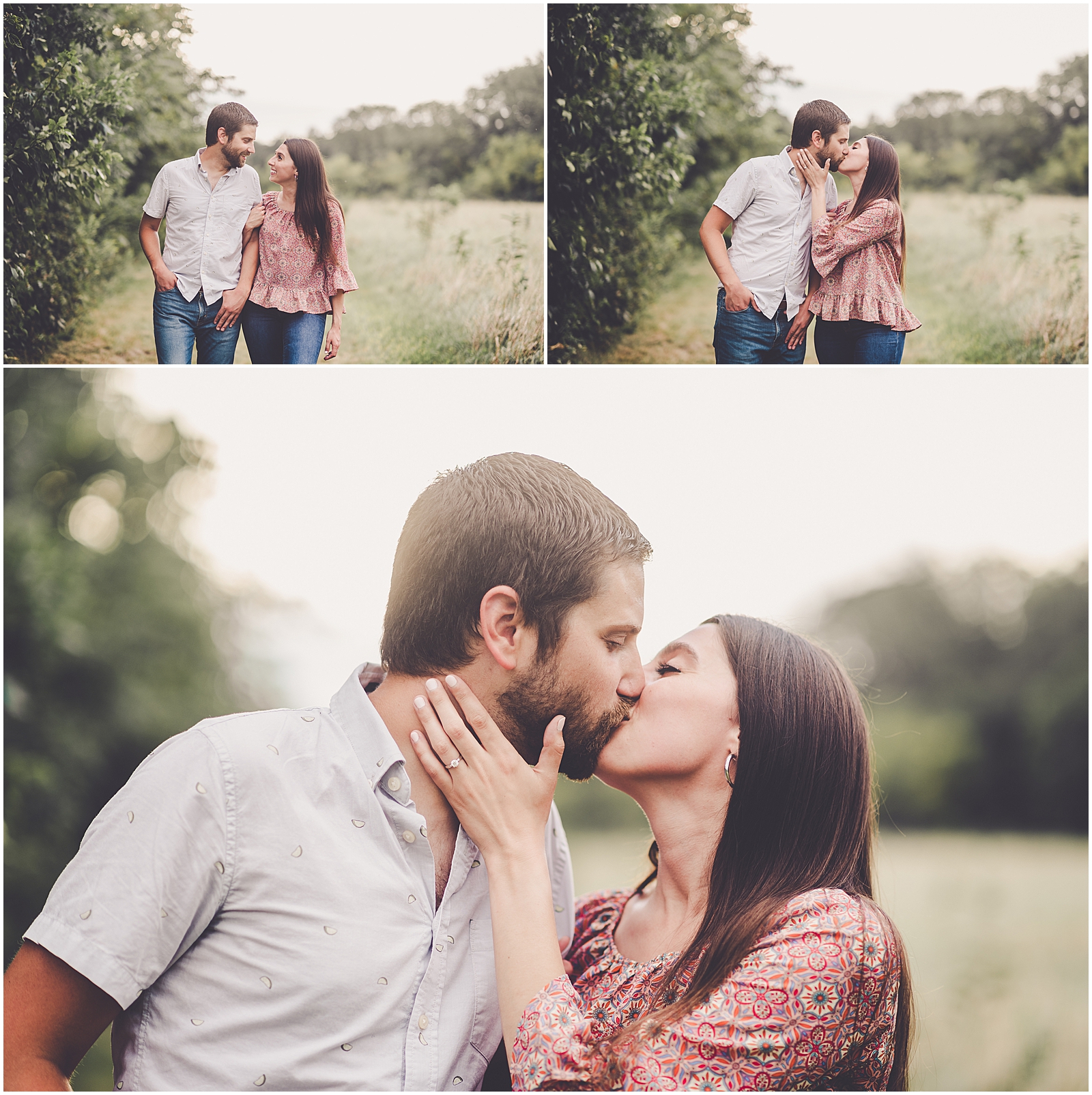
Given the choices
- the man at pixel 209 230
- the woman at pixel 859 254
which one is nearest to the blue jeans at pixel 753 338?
the woman at pixel 859 254

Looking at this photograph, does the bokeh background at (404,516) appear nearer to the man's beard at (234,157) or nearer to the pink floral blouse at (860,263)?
the pink floral blouse at (860,263)

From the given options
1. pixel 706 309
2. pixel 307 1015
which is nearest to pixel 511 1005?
pixel 307 1015

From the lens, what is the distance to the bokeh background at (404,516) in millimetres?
3912

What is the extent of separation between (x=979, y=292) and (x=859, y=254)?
688mm

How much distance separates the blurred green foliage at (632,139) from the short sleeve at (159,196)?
1.45 m

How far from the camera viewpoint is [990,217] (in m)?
4.04

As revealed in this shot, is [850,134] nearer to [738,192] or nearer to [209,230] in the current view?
[738,192]

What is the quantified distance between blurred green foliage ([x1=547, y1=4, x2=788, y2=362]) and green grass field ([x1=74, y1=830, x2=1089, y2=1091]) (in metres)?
2.18

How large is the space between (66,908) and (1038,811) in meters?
22.0

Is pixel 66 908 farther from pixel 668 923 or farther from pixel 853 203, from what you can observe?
pixel 853 203

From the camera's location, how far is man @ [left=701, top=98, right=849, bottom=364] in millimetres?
3613

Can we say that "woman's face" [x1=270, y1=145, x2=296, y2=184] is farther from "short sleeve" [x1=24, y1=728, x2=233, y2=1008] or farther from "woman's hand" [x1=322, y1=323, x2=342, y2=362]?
"short sleeve" [x1=24, y1=728, x2=233, y2=1008]

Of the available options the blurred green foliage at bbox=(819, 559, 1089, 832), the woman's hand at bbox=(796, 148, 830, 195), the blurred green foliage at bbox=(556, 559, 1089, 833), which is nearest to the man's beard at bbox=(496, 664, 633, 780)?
the woman's hand at bbox=(796, 148, 830, 195)

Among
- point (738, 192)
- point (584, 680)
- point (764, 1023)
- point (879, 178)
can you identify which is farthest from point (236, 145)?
point (764, 1023)
